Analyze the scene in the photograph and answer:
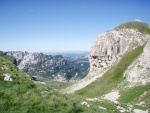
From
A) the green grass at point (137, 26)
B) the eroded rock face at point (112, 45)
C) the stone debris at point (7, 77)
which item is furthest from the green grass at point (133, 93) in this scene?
the green grass at point (137, 26)

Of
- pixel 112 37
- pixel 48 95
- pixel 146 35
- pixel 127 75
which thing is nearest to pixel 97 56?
pixel 112 37

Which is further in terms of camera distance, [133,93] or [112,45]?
[112,45]

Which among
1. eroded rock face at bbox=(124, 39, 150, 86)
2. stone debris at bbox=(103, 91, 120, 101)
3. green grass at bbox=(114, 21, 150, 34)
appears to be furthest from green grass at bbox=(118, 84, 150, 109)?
green grass at bbox=(114, 21, 150, 34)

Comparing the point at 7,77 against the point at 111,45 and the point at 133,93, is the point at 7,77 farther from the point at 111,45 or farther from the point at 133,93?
the point at 111,45

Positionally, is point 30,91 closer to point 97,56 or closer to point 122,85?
point 122,85

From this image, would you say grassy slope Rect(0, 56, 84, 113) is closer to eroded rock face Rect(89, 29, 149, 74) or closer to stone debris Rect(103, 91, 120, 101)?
stone debris Rect(103, 91, 120, 101)

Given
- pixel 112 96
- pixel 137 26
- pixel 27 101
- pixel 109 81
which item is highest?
pixel 137 26

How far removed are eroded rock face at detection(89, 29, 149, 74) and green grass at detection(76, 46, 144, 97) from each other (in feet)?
46.8

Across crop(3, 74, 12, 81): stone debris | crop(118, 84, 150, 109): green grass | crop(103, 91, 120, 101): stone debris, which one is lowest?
crop(103, 91, 120, 101): stone debris

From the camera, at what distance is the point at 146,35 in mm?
116125

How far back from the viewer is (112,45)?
384ft

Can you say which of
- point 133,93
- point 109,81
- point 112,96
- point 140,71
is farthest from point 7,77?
point 109,81

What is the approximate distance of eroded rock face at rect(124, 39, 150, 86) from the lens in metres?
69.6

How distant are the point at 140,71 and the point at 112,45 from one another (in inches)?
1720
